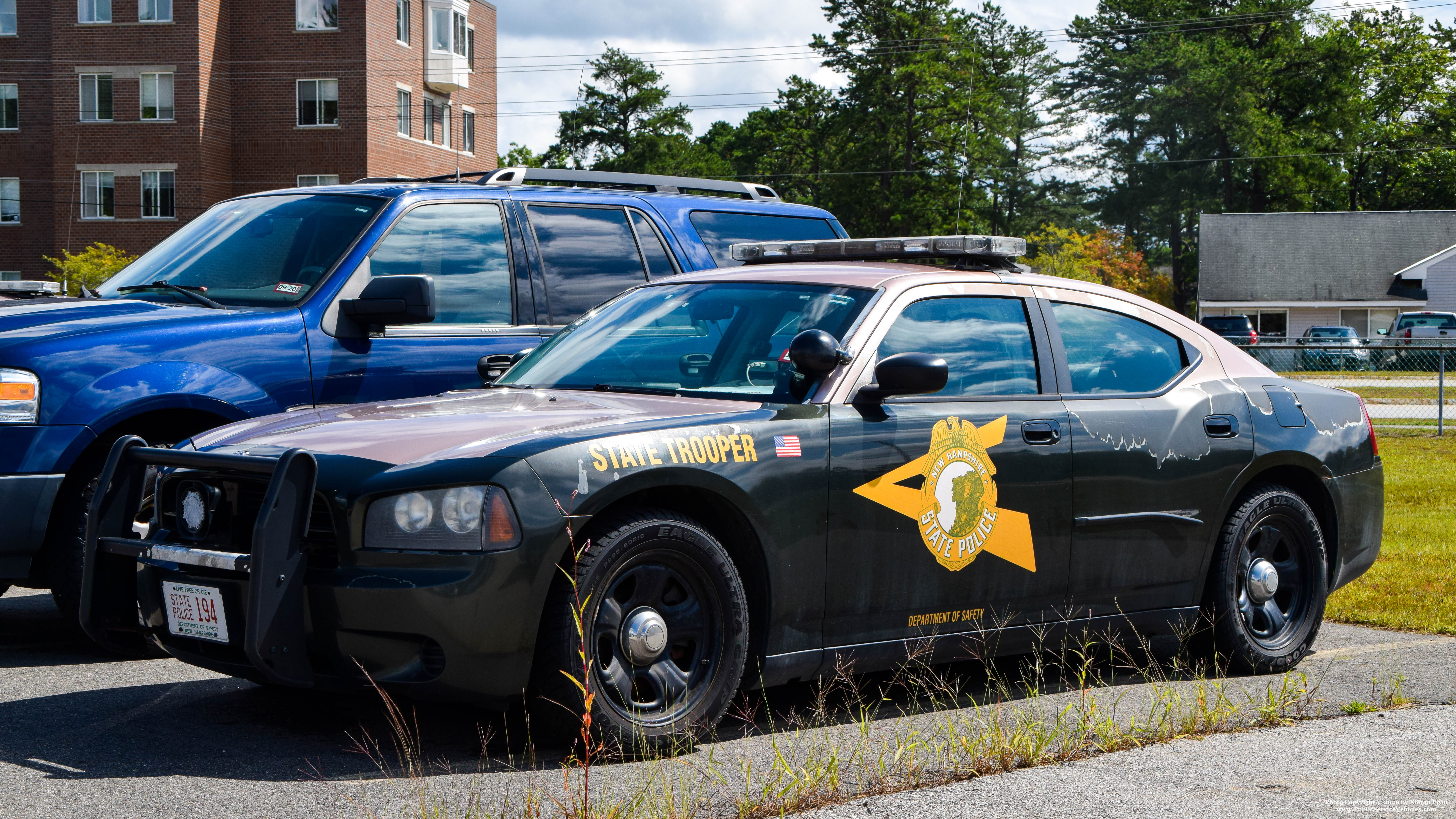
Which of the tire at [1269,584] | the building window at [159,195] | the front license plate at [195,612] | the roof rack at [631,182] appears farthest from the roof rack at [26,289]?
the building window at [159,195]

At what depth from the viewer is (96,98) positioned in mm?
45188

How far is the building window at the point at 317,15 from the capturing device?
4412cm

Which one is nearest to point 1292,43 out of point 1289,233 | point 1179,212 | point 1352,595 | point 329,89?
point 1179,212

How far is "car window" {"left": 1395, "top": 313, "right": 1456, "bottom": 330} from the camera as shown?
54.4 m

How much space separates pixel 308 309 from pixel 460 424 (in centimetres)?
227

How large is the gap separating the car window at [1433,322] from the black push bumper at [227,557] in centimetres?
5732

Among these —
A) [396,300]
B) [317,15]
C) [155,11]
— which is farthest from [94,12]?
[396,300]

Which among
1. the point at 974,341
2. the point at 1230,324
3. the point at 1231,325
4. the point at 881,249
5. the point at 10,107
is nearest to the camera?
the point at 974,341

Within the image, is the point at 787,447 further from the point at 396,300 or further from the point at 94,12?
the point at 94,12

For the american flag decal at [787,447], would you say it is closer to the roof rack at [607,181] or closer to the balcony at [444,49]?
Answer: the roof rack at [607,181]

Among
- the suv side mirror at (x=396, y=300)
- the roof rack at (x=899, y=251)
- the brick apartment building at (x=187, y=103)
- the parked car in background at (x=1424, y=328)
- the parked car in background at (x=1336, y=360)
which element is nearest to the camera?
the roof rack at (x=899, y=251)

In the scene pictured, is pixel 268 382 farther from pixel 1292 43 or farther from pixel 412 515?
pixel 1292 43

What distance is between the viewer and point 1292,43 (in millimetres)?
81250

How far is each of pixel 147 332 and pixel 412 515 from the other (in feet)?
7.88
